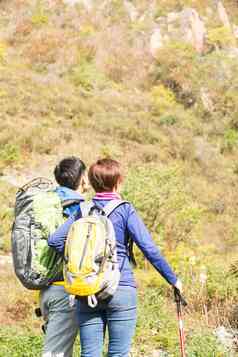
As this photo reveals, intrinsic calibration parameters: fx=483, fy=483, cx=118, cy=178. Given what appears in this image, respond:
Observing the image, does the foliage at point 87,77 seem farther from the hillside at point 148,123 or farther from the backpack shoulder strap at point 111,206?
the backpack shoulder strap at point 111,206

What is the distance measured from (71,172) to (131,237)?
0.53 metres


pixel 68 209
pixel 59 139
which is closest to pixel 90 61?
pixel 59 139

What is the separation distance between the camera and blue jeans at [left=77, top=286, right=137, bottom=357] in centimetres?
234

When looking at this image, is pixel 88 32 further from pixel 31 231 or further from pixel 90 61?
pixel 31 231

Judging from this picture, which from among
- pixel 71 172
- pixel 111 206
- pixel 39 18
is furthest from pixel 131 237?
pixel 39 18

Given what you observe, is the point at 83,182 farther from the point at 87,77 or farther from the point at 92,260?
the point at 87,77

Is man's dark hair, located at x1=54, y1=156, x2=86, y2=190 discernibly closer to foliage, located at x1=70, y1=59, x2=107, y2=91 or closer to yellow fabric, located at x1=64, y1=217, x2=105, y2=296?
yellow fabric, located at x1=64, y1=217, x2=105, y2=296

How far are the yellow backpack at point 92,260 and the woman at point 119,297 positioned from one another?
0.23ft

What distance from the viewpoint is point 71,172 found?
2.68m

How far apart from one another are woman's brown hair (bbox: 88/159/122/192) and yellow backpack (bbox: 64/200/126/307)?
0.19m

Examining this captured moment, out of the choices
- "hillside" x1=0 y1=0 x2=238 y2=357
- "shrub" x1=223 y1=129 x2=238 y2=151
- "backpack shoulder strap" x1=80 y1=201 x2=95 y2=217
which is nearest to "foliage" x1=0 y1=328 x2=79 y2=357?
"hillside" x1=0 y1=0 x2=238 y2=357

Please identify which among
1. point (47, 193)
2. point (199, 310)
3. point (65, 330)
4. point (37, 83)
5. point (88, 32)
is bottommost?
point (199, 310)

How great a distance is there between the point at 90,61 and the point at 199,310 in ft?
53.3

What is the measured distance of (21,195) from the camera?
262 centimetres
